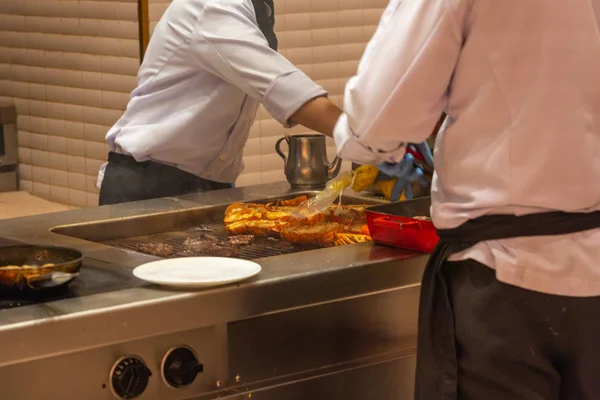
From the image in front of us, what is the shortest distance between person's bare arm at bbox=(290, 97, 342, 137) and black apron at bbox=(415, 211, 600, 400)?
2.56ft

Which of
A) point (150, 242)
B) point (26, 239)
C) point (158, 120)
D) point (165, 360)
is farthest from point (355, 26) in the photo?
point (165, 360)

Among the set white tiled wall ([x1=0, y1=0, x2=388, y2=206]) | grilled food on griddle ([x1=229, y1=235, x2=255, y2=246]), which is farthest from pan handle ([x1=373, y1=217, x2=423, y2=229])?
white tiled wall ([x1=0, y1=0, x2=388, y2=206])

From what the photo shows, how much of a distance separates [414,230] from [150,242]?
2.14 feet

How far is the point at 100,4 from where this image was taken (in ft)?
11.3

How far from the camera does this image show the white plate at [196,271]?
1.66 metres

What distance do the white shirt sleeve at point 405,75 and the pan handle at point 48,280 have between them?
564mm

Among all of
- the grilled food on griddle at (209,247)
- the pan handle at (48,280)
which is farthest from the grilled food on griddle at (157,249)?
the pan handle at (48,280)

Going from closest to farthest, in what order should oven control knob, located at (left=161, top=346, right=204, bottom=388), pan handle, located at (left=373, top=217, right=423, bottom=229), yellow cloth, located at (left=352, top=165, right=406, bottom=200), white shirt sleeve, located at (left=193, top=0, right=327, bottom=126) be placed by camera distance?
oven control knob, located at (left=161, top=346, right=204, bottom=388) → pan handle, located at (left=373, top=217, right=423, bottom=229) → white shirt sleeve, located at (left=193, top=0, right=327, bottom=126) → yellow cloth, located at (left=352, top=165, right=406, bottom=200)

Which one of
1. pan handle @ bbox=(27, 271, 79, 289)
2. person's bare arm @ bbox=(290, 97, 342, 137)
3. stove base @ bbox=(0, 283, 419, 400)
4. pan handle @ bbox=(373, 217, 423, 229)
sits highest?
person's bare arm @ bbox=(290, 97, 342, 137)

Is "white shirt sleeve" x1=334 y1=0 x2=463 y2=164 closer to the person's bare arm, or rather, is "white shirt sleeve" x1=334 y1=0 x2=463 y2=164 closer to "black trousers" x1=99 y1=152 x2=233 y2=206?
the person's bare arm

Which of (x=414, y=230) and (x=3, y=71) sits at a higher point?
(x=3, y=71)

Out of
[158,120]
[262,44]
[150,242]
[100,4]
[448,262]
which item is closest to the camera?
[448,262]

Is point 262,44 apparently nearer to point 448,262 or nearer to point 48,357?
point 448,262

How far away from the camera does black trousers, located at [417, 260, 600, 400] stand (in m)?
1.54
